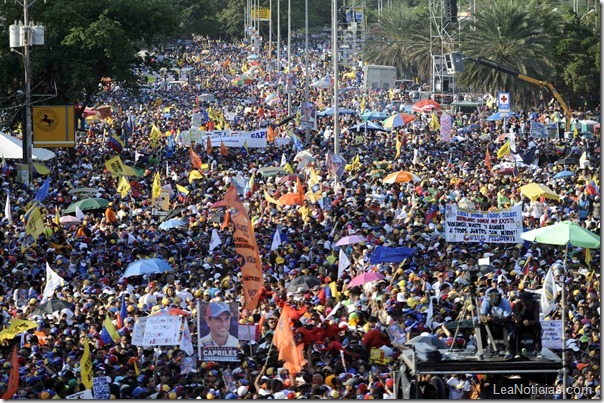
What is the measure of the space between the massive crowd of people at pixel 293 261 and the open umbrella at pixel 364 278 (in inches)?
10.4

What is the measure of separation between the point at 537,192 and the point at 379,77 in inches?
1836

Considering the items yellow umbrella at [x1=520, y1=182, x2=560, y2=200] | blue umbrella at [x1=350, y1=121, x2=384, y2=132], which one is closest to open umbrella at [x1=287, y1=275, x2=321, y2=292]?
yellow umbrella at [x1=520, y1=182, x2=560, y2=200]

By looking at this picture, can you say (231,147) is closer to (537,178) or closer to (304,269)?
(537,178)

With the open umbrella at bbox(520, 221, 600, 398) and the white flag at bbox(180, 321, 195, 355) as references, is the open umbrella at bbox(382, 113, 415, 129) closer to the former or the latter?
the open umbrella at bbox(520, 221, 600, 398)

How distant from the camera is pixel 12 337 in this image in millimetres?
17047

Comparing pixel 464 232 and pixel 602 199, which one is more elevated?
pixel 602 199

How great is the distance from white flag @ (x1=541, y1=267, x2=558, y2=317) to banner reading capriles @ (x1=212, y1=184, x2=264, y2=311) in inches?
145

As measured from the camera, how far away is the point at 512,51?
60.6m

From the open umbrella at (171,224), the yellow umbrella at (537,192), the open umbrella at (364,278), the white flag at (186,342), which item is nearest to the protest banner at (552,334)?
the white flag at (186,342)

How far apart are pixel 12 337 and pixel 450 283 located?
6518 mm

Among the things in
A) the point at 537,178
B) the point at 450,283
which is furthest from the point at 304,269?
the point at 537,178

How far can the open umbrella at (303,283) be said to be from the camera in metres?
20.2

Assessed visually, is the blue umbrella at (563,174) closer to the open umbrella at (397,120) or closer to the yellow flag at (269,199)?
the yellow flag at (269,199)

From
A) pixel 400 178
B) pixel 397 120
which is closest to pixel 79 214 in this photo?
pixel 400 178
